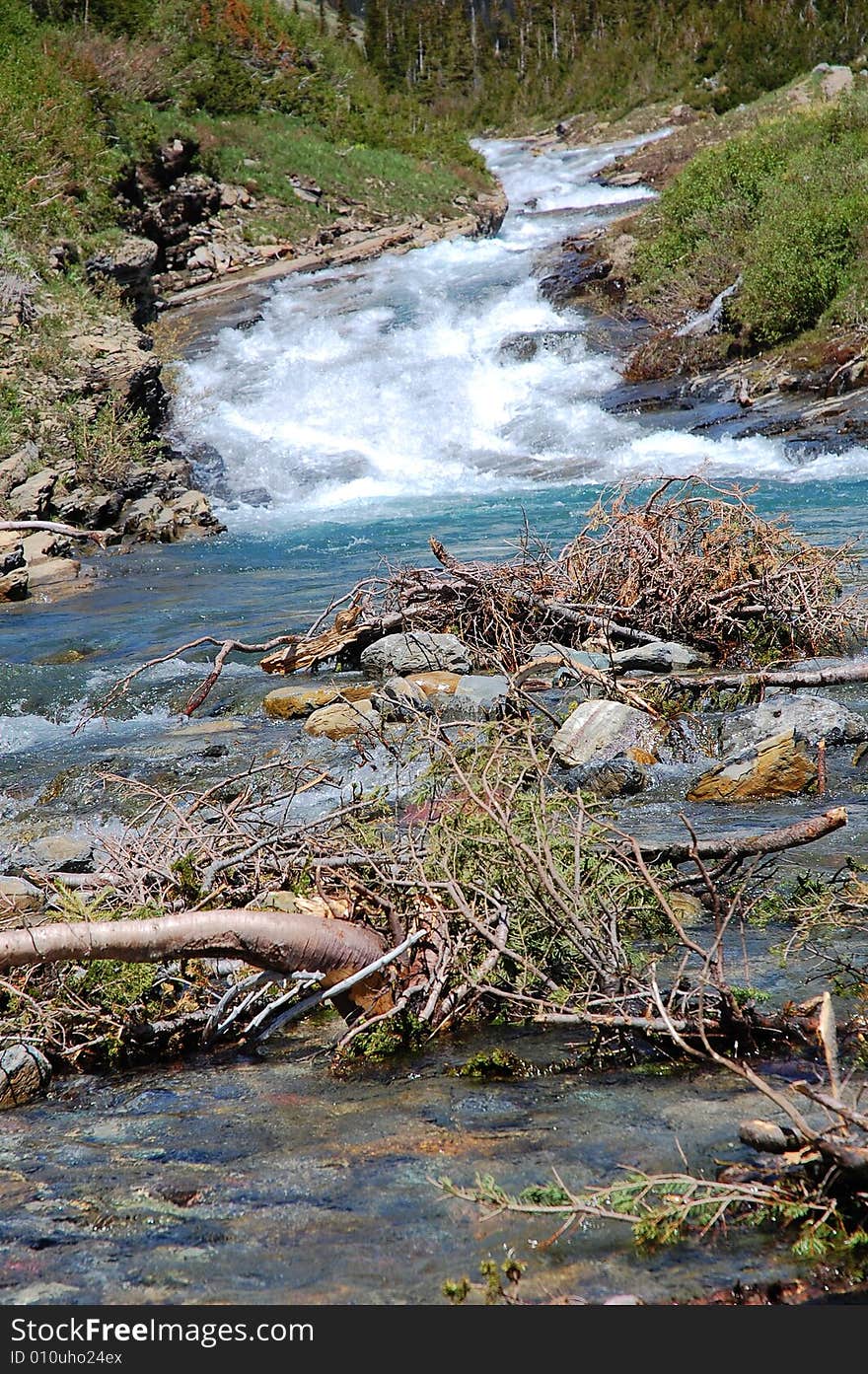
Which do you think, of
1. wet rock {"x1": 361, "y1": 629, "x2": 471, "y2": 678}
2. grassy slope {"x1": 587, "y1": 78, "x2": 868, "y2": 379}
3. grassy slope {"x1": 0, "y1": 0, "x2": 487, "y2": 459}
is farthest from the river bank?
wet rock {"x1": 361, "y1": 629, "x2": 471, "y2": 678}

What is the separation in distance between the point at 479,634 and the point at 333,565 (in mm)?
5281

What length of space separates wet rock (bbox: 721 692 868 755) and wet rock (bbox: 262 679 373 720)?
2523mm

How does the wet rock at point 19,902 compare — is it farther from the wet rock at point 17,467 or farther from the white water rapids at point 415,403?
the white water rapids at point 415,403

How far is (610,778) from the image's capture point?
6.37 metres

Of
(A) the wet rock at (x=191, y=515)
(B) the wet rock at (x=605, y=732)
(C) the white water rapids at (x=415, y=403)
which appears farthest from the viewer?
(C) the white water rapids at (x=415, y=403)

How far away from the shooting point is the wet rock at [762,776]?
20.1 ft

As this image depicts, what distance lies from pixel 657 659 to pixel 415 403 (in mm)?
15277

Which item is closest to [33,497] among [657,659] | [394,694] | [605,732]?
[394,694]

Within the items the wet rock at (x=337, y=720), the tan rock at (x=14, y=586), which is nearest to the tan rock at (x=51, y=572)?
the tan rock at (x=14, y=586)

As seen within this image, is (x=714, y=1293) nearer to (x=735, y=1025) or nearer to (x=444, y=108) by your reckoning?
(x=735, y=1025)

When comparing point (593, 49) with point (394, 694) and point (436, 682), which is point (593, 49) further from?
point (394, 694)

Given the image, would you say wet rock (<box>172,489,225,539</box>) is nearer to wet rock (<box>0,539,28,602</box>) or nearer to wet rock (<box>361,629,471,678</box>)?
wet rock (<box>0,539,28,602</box>)

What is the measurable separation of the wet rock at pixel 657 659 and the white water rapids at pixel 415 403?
29.6ft
